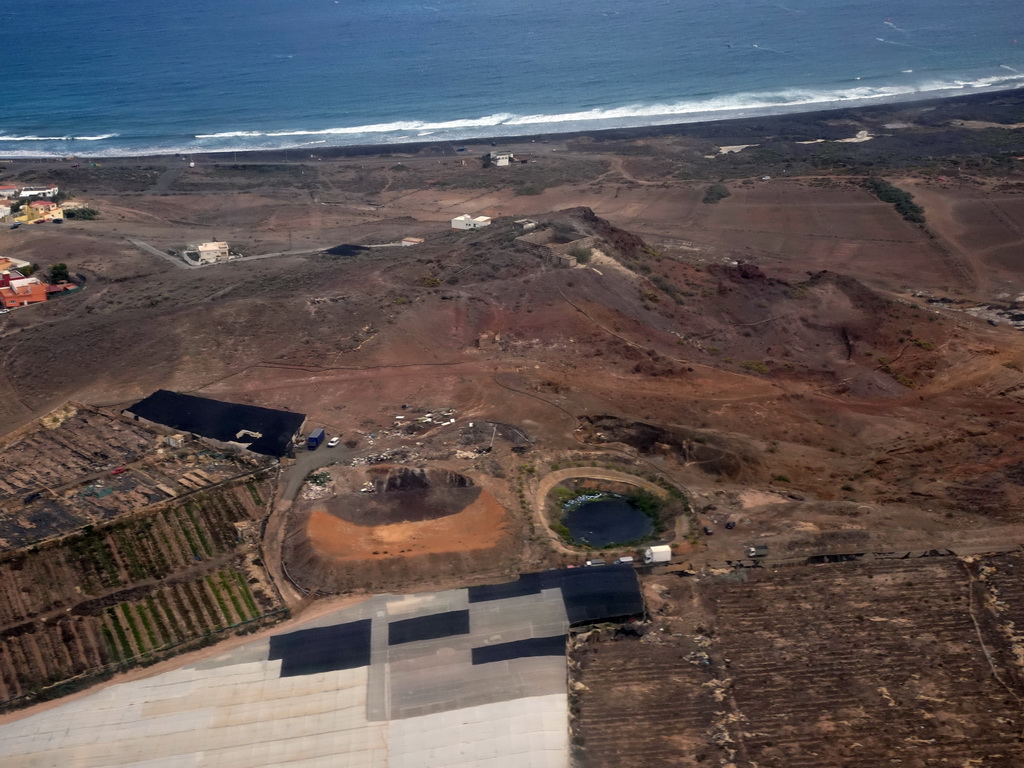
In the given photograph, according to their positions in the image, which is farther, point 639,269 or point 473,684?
point 639,269

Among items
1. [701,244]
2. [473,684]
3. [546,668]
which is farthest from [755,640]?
[701,244]

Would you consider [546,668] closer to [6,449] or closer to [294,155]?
[6,449]

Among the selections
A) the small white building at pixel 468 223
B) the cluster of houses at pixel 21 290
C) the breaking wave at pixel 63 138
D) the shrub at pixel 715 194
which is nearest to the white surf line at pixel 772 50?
the shrub at pixel 715 194

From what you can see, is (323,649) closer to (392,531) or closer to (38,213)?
(392,531)

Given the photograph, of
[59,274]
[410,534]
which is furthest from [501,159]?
→ [410,534]

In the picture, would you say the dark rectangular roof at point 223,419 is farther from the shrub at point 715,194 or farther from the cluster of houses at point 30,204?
the shrub at point 715,194

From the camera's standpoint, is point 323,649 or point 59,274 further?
point 59,274

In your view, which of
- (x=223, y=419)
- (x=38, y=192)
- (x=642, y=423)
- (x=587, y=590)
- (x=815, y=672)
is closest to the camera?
(x=815, y=672)
